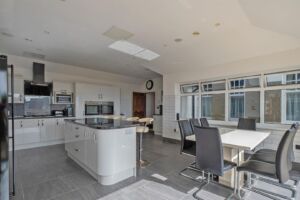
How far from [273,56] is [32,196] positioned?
5.18 m

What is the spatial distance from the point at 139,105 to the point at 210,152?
6413 millimetres

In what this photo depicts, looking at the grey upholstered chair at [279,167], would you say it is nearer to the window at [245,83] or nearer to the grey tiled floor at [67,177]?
the grey tiled floor at [67,177]

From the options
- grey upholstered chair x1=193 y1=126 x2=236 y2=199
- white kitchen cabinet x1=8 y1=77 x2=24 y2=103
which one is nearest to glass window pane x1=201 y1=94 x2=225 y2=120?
grey upholstered chair x1=193 y1=126 x2=236 y2=199

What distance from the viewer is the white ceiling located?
2.29 m

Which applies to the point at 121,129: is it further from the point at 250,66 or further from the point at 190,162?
the point at 250,66

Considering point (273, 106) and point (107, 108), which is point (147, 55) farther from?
point (273, 106)

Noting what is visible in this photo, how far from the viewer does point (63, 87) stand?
5.45 m

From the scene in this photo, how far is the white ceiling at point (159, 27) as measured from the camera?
2.29 metres

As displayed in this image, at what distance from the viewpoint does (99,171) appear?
253 cm

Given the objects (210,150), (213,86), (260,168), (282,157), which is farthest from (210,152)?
(213,86)

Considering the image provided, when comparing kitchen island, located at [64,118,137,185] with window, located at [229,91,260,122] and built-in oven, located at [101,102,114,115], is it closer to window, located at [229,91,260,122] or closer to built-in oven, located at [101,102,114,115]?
window, located at [229,91,260,122]

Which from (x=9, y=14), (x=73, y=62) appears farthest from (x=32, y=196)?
(x=73, y=62)

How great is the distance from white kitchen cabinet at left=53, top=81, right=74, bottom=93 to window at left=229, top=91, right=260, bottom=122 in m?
5.12

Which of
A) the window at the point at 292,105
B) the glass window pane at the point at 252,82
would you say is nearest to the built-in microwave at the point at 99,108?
the glass window pane at the point at 252,82
